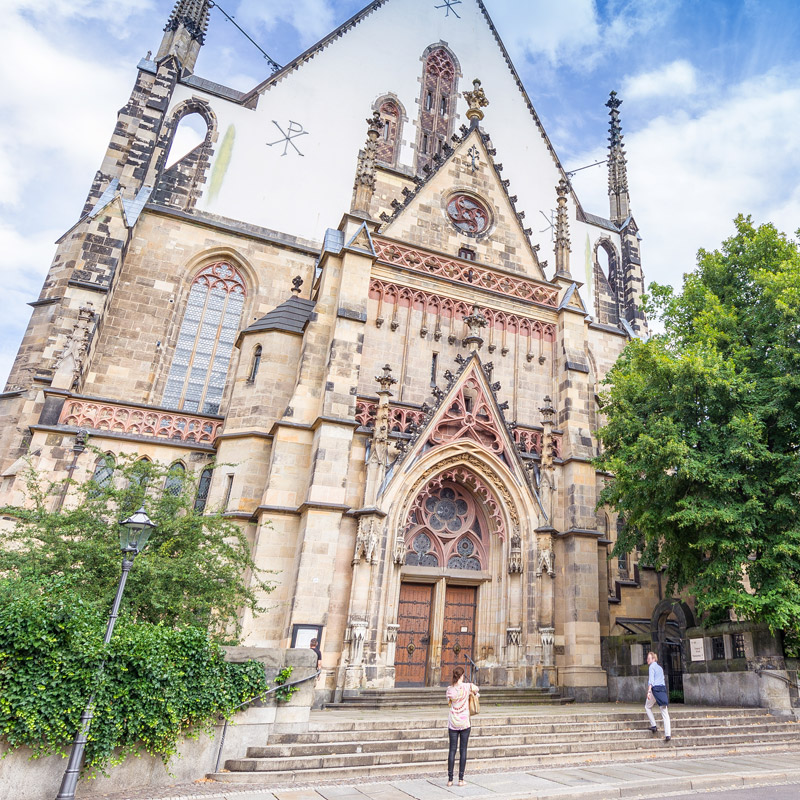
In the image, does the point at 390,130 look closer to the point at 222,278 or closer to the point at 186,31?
the point at 186,31

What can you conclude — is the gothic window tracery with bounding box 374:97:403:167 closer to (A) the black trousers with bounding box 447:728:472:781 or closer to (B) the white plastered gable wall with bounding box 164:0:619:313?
(B) the white plastered gable wall with bounding box 164:0:619:313

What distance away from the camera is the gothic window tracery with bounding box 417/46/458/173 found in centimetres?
2534

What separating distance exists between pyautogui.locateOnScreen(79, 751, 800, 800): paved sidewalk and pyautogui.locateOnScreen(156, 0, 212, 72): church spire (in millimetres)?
23910

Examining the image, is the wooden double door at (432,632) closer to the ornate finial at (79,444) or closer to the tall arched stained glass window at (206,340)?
Answer: the tall arched stained glass window at (206,340)

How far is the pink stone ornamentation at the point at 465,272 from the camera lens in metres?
18.1

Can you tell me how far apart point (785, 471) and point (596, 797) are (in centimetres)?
833

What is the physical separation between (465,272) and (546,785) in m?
14.7

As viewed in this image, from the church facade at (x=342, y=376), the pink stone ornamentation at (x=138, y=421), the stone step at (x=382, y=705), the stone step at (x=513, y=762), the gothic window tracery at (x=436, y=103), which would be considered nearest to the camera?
the stone step at (x=513, y=762)

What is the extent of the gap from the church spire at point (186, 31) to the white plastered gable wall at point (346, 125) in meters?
1.80

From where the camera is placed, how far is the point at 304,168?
22969 mm

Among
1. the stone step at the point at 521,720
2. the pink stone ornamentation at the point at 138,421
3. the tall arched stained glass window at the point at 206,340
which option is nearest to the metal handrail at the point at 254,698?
the stone step at the point at 521,720

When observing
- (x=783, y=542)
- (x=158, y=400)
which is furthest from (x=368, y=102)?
(x=783, y=542)

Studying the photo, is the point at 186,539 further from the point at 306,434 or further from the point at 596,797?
the point at 596,797

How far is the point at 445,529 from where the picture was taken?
16109mm
